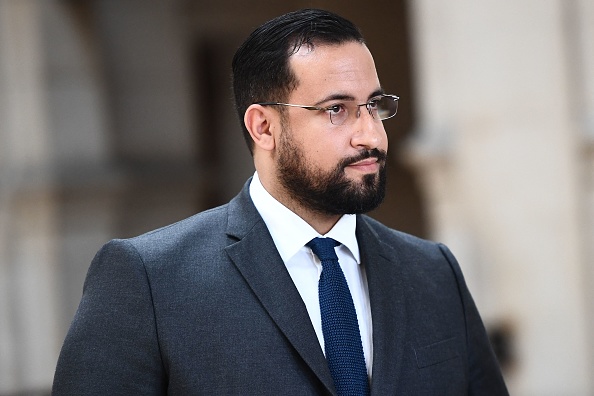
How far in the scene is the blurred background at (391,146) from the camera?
6.59 meters

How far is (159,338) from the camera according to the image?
8.87 feet

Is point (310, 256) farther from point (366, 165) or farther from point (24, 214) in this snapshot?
point (24, 214)

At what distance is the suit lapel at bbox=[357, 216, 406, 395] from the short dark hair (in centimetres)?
46

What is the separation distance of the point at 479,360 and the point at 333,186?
2.38ft

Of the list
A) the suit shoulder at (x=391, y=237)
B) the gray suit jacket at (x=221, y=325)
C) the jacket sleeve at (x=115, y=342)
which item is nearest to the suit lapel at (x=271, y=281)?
the gray suit jacket at (x=221, y=325)

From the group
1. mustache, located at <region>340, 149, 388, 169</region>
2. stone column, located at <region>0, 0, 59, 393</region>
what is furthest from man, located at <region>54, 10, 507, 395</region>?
stone column, located at <region>0, 0, 59, 393</region>

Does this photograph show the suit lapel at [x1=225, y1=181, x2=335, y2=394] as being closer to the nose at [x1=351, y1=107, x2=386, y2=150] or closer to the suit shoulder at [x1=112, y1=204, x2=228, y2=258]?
the suit shoulder at [x1=112, y1=204, x2=228, y2=258]

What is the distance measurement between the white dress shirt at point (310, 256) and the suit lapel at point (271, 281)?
1.3 inches

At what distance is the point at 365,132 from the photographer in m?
2.76

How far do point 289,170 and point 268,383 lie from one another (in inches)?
20.9

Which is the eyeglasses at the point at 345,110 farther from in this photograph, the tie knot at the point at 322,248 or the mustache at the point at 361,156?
the tie knot at the point at 322,248

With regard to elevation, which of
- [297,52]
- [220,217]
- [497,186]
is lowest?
[497,186]

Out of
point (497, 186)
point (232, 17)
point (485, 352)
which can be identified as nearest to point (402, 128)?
point (232, 17)

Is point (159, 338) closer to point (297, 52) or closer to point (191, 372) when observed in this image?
point (191, 372)
